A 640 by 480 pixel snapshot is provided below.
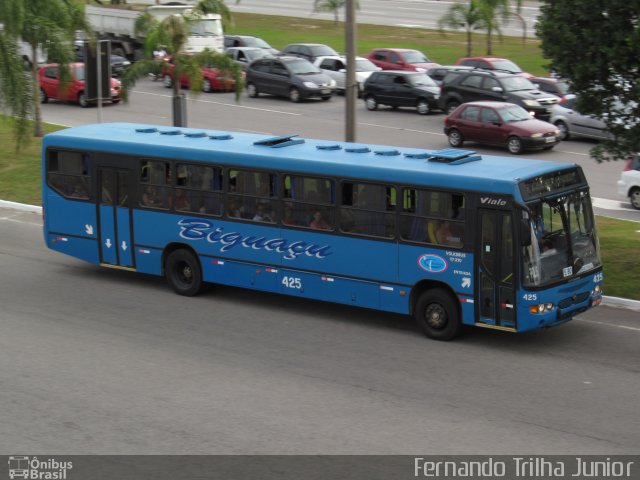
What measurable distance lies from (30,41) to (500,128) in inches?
526

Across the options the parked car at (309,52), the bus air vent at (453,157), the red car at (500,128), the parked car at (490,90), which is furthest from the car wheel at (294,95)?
the bus air vent at (453,157)

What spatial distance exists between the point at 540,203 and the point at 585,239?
1110 mm

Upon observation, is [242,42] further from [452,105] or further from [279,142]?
[279,142]

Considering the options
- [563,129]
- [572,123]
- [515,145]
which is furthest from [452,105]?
[515,145]

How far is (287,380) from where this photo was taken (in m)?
14.3

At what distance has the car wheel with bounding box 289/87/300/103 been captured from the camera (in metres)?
43.8

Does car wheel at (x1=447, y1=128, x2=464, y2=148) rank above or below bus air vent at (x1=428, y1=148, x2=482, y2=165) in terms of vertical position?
below

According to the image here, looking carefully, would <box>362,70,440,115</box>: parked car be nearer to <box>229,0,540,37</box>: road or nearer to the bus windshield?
<box>229,0,540,37</box>: road

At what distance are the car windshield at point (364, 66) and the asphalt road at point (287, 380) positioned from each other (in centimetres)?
2800

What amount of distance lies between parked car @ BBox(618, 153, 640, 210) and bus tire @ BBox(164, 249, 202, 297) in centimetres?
1223
